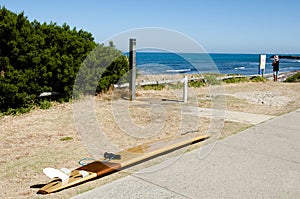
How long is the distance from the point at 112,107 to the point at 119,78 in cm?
153

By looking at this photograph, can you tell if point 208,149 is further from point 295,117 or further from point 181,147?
point 295,117

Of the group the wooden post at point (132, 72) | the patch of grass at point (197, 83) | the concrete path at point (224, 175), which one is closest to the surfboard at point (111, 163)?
the concrete path at point (224, 175)

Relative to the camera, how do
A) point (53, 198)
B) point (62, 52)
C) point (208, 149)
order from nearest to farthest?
point (53, 198)
point (208, 149)
point (62, 52)

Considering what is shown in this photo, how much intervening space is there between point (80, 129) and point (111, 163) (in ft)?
7.08

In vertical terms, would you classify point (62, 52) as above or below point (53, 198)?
above

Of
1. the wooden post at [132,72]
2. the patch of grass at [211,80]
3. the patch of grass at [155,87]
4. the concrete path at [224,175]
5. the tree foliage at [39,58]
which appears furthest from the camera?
the patch of grass at [211,80]

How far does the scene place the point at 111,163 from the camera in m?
3.78

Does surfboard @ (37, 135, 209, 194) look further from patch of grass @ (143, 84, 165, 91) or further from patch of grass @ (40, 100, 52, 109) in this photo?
patch of grass @ (143, 84, 165, 91)

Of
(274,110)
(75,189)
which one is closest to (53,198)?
(75,189)

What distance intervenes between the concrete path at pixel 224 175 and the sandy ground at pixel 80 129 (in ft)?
1.02

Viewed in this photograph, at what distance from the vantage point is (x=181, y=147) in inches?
184

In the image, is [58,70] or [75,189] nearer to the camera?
[75,189]

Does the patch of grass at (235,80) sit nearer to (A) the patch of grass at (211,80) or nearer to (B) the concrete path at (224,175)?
(A) the patch of grass at (211,80)

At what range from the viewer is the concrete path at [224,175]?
10.3 feet
